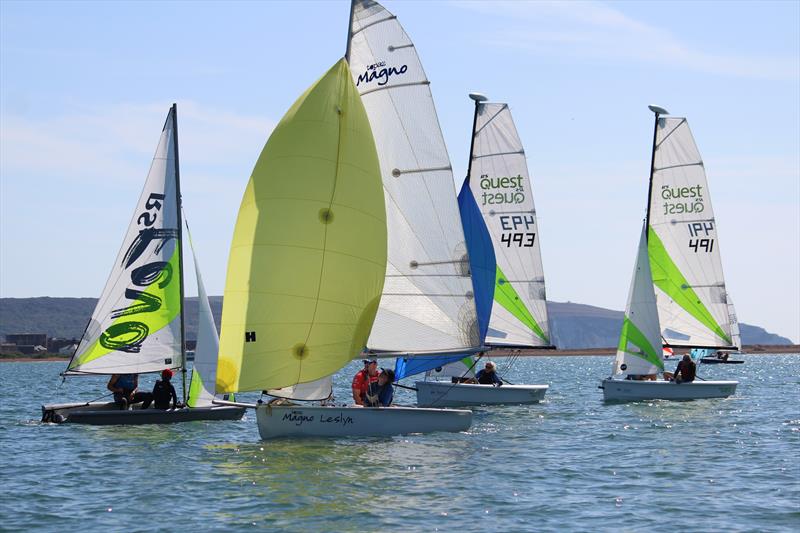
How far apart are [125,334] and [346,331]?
8357 mm

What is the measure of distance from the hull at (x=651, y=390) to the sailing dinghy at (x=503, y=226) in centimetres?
281

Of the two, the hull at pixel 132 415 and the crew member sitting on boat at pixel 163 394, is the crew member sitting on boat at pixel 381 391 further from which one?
the crew member sitting on boat at pixel 163 394

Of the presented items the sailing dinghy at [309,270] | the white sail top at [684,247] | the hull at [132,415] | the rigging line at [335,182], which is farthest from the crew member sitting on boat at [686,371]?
the rigging line at [335,182]

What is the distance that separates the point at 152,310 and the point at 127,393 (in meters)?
2.40

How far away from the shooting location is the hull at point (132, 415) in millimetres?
29109

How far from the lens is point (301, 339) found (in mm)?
24734

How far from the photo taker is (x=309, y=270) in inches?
972

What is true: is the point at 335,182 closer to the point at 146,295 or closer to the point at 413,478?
the point at 413,478

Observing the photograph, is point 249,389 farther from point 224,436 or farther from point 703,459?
point 703,459

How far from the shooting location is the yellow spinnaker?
24.5 meters

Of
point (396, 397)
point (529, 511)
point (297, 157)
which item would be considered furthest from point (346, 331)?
point (396, 397)

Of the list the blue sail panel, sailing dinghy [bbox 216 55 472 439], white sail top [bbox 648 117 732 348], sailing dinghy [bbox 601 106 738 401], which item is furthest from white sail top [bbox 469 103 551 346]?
sailing dinghy [bbox 216 55 472 439]

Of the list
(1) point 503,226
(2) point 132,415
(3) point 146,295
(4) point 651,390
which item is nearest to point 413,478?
(2) point 132,415

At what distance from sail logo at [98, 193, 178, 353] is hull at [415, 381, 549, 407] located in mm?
8728
